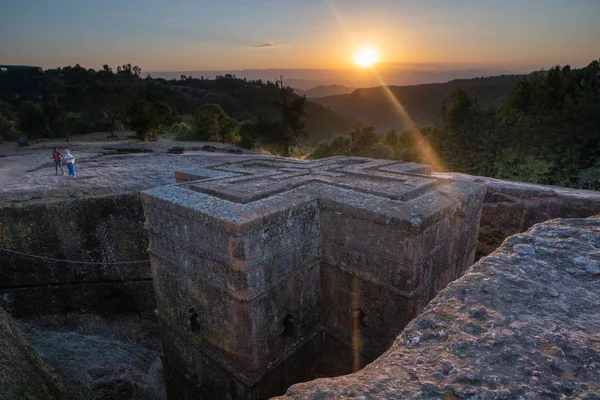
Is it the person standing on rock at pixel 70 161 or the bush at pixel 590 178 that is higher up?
the person standing on rock at pixel 70 161

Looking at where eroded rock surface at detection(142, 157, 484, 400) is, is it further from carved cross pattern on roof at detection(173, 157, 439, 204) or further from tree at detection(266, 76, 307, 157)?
tree at detection(266, 76, 307, 157)

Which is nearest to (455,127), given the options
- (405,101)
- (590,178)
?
(590,178)

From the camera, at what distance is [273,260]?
485 cm

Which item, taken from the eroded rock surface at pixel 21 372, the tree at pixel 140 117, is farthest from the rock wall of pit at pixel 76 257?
the tree at pixel 140 117

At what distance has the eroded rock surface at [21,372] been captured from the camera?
Answer: 4469 millimetres

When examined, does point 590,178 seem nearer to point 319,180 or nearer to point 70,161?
point 319,180

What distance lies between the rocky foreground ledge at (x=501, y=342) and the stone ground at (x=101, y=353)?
6779 mm

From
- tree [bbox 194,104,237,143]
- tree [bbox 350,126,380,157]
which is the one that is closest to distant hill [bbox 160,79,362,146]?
tree [bbox 350,126,380,157]

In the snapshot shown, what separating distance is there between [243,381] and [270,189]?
288cm

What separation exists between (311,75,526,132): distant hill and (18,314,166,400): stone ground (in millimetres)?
83522

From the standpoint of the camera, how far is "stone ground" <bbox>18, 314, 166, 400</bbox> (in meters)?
6.68

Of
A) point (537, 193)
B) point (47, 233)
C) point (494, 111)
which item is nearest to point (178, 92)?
point (494, 111)

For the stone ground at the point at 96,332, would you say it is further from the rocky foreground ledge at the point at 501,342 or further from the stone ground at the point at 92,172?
the rocky foreground ledge at the point at 501,342

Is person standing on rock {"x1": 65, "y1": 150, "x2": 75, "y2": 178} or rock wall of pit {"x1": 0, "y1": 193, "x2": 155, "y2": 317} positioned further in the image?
person standing on rock {"x1": 65, "y1": 150, "x2": 75, "y2": 178}
